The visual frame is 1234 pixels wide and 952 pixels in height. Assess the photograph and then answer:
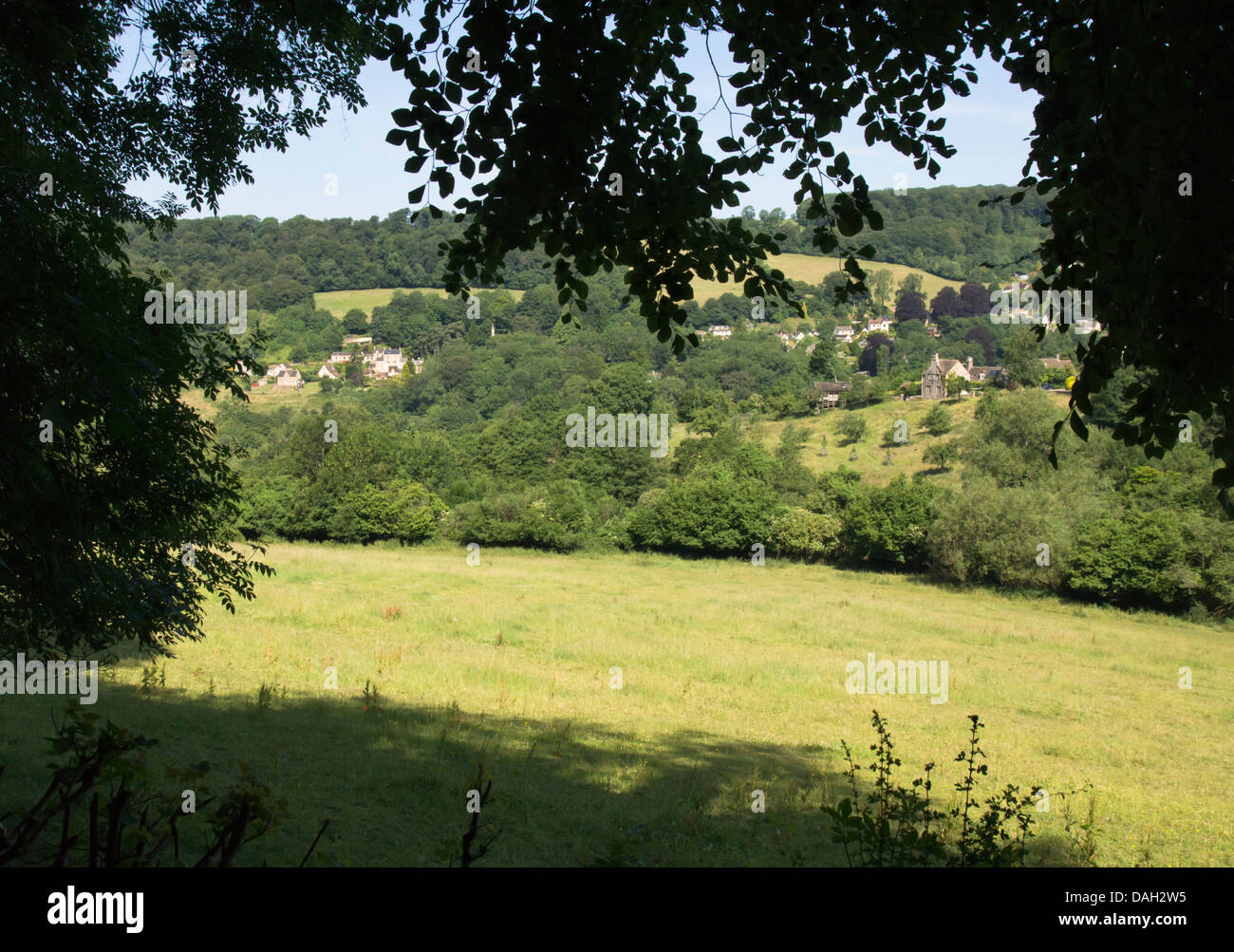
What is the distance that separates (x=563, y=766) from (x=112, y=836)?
29.9ft

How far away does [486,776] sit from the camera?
9820mm

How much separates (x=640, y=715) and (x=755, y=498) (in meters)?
34.2

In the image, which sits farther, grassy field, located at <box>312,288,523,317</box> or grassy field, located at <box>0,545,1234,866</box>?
grassy field, located at <box>312,288,523,317</box>

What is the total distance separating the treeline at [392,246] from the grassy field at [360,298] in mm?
1018

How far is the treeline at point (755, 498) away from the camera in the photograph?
1417 inches

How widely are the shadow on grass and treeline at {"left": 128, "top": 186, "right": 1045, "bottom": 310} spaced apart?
6519cm

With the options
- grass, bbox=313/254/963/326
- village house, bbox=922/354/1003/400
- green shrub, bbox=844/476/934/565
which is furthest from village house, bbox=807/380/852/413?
green shrub, bbox=844/476/934/565

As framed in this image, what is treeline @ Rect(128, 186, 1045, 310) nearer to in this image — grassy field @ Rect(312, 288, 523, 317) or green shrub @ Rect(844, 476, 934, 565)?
grassy field @ Rect(312, 288, 523, 317)

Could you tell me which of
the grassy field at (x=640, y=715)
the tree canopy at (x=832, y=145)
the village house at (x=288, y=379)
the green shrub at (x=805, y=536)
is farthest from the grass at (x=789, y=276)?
the tree canopy at (x=832, y=145)

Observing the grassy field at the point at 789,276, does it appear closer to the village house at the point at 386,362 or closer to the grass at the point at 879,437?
the village house at the point at 386,362

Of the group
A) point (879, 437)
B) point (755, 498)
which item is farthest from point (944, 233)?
point (755, 498)

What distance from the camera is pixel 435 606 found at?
2708cm

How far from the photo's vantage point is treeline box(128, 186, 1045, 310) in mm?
89938

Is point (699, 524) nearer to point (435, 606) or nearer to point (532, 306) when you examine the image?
point (435, 606)
